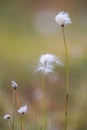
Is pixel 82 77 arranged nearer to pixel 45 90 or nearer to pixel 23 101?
pixel 45 90

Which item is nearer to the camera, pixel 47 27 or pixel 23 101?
pixel 23 101

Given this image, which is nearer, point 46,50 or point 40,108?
point 40,108

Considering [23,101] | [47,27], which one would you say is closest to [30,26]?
[47,27]

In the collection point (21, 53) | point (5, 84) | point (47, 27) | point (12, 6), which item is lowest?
point (5, 84)

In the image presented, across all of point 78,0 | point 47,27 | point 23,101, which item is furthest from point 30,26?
point 23,101

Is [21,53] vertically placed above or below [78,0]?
below

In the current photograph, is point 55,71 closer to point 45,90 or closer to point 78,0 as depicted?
point 45,90

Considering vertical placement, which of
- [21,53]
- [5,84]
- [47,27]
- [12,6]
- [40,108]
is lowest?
[40,108]
